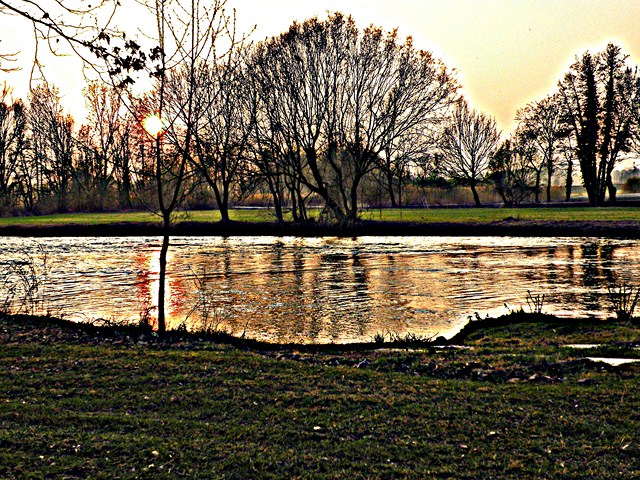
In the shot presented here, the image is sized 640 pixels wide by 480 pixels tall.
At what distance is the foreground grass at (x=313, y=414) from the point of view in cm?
496

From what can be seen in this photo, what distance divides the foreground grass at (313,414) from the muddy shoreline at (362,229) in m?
27.8

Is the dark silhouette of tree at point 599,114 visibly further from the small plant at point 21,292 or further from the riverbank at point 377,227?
the small plant at point 21,292

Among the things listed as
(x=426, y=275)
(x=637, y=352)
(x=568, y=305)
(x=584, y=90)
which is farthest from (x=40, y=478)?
(x=584, y=90)

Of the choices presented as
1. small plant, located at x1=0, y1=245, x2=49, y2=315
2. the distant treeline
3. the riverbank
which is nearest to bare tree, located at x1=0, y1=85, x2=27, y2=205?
the distant treeline

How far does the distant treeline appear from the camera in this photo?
28.4 m

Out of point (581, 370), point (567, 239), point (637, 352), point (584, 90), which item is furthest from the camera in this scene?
point (584, 90)

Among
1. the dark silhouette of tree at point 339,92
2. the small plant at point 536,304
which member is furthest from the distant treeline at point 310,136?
the small plant at point 536,304

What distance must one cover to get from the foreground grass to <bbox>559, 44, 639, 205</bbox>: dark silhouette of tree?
183 ft

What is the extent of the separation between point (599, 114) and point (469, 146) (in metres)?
18.8

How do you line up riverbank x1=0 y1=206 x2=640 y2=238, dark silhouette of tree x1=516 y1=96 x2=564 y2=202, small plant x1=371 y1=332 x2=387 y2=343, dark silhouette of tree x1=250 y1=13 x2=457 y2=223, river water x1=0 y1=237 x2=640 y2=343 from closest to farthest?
small plant x1=371 y1=332 x2=387 y2=343 < river water x1=0 y1=237 x2=640 y2=343 < riverbank x1=0 y1=206 x2=640 y2=238 < dark silhouette of tree x1=250 y1=13 x2=457 y2=223 < dark silhouette of tree x1=516 y1=96 x2=564 y2=202

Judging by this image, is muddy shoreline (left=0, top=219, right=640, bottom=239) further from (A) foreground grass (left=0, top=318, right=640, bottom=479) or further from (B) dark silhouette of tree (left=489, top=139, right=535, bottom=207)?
(B) dark silhouette of tree (left=489, top=139, right=535, bottom=207)

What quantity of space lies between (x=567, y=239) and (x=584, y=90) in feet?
114

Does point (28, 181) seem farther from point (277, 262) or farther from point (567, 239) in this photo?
point (567, 239)

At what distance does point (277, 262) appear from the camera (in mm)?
23938
